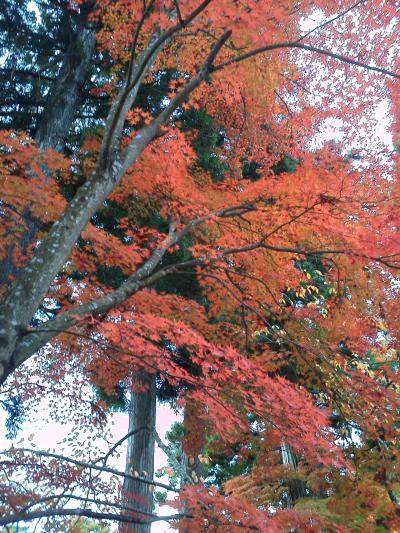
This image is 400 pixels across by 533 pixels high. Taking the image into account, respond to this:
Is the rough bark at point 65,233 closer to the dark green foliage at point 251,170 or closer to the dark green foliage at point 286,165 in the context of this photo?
the dark green foliage at point 251,170

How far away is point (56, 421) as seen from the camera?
9297 millimetres

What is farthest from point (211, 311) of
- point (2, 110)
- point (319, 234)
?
point (2, 110)

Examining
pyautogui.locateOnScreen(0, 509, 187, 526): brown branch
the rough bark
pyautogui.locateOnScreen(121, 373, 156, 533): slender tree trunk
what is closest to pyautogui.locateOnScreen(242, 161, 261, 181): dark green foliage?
pyautogui.locateOnScreen(121, 373, 156, 533): slender tree trunk

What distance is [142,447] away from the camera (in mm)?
8727

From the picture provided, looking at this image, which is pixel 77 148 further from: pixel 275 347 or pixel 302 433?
pixel 302 433

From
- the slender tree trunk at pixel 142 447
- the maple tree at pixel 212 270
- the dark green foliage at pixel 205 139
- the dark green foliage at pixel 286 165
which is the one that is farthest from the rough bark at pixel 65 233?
the dark green foliage at pixel 286 165

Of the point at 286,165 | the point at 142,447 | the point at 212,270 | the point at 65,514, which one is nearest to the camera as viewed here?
the point at 65,514

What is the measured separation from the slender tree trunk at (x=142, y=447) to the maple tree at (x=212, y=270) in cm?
22

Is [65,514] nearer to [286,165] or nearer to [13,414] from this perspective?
[13,414]

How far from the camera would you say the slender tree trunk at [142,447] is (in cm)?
803

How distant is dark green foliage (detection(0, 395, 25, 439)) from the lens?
8773 millimetres

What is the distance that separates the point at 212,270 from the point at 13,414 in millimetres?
5093

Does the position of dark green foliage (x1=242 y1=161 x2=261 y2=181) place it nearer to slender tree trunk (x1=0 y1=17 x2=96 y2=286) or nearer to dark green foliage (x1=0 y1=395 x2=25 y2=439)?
slender tree trunk (x1=0 y1=17 x2=96 y2=286)

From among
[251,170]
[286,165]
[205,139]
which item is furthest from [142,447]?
[286,165]
